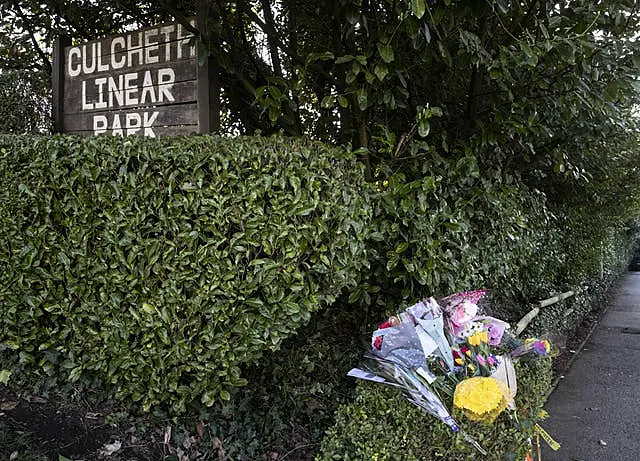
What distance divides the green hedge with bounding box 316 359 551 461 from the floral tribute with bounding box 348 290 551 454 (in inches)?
1.8

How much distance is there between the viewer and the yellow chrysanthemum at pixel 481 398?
2.35 m

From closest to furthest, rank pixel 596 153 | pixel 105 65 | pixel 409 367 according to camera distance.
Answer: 1. pixel 409 367
2. pixel 105 65
3. pixel 596 153

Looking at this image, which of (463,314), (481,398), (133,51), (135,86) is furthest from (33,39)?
(481,398)

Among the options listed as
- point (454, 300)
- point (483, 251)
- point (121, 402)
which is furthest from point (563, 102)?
point (121, 402)

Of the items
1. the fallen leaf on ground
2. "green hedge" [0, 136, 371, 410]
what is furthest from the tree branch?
the fallen leaf on ground

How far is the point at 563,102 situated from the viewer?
3525 millimetres

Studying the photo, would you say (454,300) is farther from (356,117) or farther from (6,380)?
(6,380)

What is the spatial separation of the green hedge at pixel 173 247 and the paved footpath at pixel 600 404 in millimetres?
2501

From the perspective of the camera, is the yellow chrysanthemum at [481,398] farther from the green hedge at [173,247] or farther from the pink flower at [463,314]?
the green hedge at [173,247]

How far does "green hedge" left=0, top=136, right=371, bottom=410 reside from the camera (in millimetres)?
2428

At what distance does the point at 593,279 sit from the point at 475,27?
7.49 m

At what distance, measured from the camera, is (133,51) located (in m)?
3.33

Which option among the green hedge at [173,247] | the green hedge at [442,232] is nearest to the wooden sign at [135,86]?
the green hedge at [173,247]

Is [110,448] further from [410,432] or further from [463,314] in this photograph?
[463,314]
